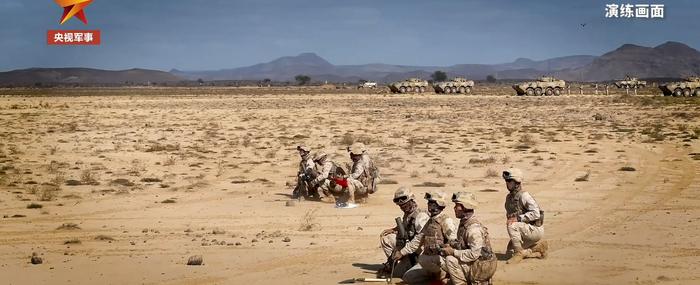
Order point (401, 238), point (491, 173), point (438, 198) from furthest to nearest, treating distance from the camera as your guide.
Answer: point (491, 173), point (401, 238), point (438, 198)

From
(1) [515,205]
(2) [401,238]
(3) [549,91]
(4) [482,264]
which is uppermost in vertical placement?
(1) [515,205]

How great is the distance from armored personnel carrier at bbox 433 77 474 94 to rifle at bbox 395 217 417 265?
80.1 m

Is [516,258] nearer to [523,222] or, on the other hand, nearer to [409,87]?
[523,222]

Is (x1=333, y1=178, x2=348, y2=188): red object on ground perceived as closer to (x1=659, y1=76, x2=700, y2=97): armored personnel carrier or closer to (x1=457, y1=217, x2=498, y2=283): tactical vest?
(x1=457, y1=217, x2=498, y2=283): tactical vest

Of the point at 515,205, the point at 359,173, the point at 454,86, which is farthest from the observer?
the point at 454,86

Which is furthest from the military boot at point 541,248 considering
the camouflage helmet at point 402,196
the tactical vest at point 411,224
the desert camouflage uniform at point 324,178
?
the desert camouflage uniform at point 324,178

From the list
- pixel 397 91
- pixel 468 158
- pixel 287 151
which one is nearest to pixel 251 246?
pixel 468 158

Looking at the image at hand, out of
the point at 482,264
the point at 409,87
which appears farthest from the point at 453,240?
the point at 409,87

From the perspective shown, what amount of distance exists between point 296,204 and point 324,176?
760mm

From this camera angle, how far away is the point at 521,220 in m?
11.0

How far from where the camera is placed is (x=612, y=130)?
3459 centimetres

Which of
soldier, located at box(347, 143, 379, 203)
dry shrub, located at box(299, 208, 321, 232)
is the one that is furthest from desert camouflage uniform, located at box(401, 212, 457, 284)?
soldier, located at box(347, 143, 379, 203)

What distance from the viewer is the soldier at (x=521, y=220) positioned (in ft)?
35.9

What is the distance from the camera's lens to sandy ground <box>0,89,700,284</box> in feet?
36.7
